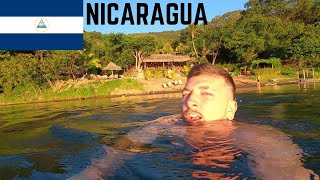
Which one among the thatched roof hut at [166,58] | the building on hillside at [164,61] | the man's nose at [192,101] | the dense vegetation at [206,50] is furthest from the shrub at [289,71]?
the man's nose at [192,101]

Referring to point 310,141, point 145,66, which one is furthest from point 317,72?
point 310,141

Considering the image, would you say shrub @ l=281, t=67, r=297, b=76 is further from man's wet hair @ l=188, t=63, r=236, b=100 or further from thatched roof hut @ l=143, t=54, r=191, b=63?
man's wet hair @ l=188, t=63, r=236, b=100

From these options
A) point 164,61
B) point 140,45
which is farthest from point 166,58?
point 140,45

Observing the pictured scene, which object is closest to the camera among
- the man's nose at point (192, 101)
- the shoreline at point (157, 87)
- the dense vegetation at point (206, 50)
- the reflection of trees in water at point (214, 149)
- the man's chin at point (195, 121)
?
the reflection of trees in water at point (214, 149)

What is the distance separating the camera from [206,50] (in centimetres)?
5888

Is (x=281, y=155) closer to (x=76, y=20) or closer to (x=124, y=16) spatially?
(x=124, y=16)

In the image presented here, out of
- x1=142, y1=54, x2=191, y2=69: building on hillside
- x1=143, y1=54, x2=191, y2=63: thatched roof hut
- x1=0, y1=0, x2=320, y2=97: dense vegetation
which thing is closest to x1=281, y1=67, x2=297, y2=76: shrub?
x1=0, y1=0, x2=320, y2=97: dense vegetation

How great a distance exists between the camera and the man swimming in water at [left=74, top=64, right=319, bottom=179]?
2.63 meters

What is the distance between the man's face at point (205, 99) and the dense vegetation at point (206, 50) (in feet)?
120

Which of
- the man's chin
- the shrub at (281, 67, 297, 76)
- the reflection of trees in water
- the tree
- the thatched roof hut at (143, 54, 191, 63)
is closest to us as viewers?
the reflection of trees in water

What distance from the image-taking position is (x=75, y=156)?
380cm

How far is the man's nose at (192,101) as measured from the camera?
3.20m

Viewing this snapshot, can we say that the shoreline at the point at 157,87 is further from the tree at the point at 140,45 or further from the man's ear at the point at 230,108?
the man's ear at the point at 230,108

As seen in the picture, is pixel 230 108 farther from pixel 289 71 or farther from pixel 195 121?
pixel 289 71
